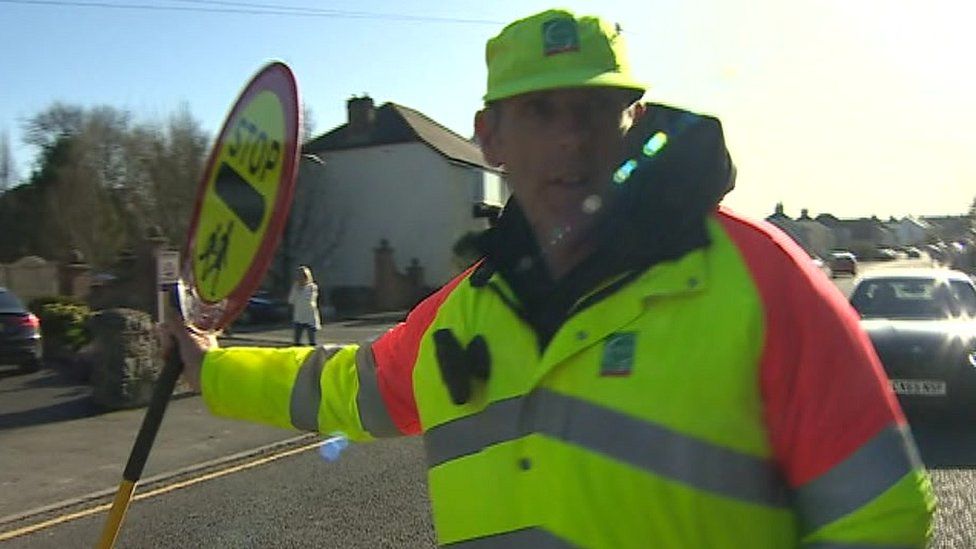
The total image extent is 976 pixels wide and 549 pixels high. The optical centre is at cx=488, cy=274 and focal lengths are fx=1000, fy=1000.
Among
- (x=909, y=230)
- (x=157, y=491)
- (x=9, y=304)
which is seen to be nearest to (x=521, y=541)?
(x=157, y=491)

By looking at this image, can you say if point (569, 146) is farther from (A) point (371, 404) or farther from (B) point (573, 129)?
(A) point (371, 404)

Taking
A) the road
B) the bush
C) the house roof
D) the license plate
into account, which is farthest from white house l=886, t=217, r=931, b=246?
the road

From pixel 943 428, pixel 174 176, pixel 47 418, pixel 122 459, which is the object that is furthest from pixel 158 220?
pixel 943 428

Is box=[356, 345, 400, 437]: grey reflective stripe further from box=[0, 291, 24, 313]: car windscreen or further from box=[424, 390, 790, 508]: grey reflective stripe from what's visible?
box=[0, 291, 24, 313]: car windscreen

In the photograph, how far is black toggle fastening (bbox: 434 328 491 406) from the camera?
1930 mm

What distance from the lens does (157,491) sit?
828 centimetres

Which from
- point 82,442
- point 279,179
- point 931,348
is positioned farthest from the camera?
point 82,442

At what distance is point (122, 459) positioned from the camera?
977 centimetres

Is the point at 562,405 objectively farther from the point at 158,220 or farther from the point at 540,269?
the point at 158,220

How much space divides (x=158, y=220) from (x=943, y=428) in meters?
40.4

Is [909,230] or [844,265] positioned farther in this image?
[909,230]

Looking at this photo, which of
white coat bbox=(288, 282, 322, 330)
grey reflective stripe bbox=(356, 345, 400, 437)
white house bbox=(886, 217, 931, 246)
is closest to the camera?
grey reflective stripe bbox=(356, 345, 400, 437)

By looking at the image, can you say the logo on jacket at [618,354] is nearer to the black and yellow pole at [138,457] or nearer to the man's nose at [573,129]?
the man's nose at [573,129]

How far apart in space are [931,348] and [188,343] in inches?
343
